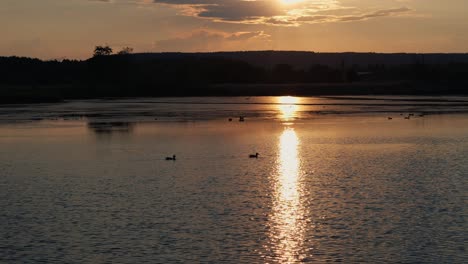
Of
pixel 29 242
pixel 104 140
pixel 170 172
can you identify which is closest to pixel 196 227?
pixel 29 242

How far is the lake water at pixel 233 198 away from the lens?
17.5 meters

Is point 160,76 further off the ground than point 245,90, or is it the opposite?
point 160,76

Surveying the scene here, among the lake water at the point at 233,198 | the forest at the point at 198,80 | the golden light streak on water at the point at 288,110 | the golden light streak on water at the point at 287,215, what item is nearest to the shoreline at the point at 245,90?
the forest at the point at 198,80

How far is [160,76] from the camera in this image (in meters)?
157

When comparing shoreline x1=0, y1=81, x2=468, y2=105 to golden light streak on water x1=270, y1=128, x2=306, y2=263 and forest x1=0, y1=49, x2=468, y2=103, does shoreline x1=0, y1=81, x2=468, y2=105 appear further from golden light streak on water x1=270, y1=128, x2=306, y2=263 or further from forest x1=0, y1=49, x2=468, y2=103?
golden light streak on water x1=270, y1=128, x2=306, y2=263

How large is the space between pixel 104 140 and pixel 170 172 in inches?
591

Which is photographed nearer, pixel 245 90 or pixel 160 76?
pixel 245 90

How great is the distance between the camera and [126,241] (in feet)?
60.1

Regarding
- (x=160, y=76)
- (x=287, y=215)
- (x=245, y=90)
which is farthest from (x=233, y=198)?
(x=160, y=76)

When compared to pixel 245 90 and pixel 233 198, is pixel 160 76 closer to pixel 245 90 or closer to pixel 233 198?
pixel 245 90

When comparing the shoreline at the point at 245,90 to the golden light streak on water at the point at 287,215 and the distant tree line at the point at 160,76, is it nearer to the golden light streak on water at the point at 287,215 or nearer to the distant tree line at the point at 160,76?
the distant tree line at the point at 160,76

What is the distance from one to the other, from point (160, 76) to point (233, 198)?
443 ft

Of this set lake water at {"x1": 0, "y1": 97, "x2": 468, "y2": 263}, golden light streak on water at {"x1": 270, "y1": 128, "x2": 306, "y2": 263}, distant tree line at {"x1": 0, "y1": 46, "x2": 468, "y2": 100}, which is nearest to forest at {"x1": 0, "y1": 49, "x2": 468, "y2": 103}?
distant tree line at {"x1": 0, "y1": 46, "x2": 468, "y2": 100}

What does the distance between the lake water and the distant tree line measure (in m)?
79.4
